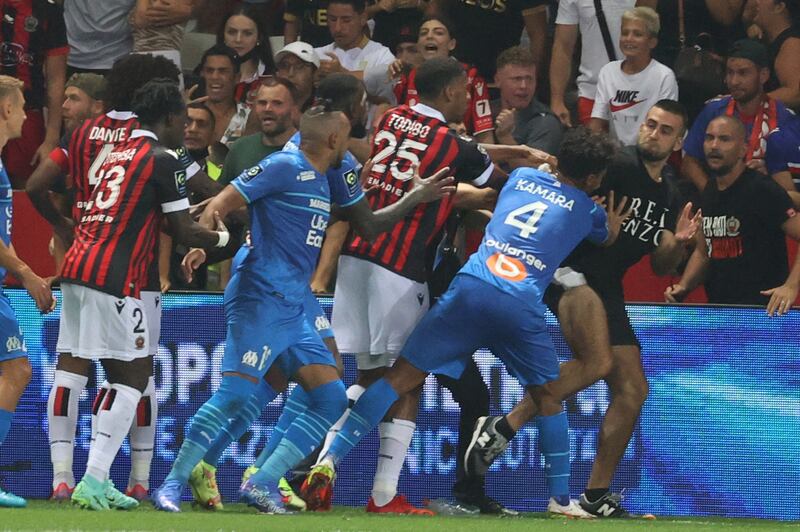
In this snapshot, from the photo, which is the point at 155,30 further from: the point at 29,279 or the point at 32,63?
the point at 29,279

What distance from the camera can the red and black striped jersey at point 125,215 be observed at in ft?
26.7

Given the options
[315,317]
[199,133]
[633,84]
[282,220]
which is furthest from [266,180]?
[633,84]

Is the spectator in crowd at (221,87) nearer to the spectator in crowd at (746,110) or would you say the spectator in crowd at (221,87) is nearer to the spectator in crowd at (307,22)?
the spectator in crowd at (307,22)

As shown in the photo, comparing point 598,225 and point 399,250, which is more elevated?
point 598,225

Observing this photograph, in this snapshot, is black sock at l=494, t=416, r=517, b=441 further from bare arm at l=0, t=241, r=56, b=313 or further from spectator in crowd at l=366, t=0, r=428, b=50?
spectator in crowd at l=366, t=0, r=428, b=50

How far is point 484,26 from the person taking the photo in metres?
12.2

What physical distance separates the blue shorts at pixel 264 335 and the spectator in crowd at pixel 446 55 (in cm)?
327

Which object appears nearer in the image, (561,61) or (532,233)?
(532,233)

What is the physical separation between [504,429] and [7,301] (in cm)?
279

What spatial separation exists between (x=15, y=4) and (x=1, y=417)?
15.5ft

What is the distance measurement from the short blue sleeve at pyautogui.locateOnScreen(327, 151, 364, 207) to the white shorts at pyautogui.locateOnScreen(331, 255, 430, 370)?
0.55 metres

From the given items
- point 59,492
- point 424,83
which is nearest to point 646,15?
point 424,83

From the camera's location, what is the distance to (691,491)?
31.3 feet

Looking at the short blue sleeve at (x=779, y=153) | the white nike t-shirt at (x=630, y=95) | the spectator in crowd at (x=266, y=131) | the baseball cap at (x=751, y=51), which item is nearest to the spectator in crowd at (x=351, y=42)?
the white nike t-shirt at (x=630, y=95)
